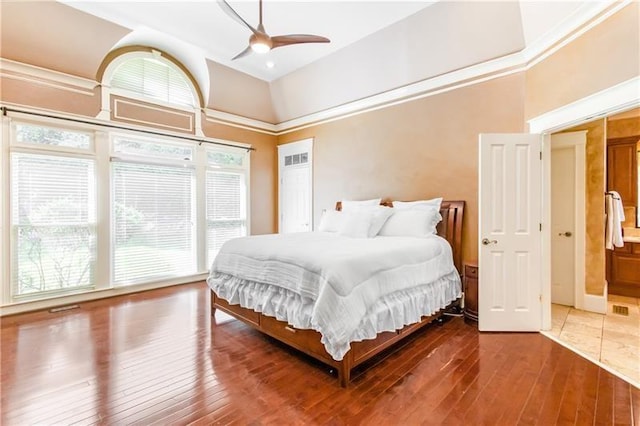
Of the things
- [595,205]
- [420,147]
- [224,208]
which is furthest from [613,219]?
[224,208]

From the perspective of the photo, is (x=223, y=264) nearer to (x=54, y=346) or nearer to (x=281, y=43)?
(x=54, y=346)

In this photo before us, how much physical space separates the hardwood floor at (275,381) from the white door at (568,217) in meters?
1.50

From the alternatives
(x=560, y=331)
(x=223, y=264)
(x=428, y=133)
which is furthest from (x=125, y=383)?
(x=428, y=133)

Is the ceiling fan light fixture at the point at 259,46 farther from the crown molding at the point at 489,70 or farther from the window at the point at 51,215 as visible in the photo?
the window at the point at 51,215

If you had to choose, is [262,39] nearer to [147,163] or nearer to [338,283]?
[338,283]

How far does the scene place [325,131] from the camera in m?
5.84

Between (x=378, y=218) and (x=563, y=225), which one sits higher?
(x=378, y=218)

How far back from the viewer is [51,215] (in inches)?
157

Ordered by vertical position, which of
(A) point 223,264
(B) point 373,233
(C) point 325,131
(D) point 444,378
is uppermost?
(C) point 325,131

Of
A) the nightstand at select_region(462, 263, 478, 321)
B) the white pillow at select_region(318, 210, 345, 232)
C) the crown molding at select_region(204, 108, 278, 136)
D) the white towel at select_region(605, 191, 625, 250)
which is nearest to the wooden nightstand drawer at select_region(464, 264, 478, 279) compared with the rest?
the nightstand at select_region(462, 263, 478, 321)

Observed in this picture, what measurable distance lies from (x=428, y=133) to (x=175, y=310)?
14.1 ft

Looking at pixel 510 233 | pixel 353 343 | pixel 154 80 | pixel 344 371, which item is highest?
pixel 154 80

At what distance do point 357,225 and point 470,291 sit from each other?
1.58 meters

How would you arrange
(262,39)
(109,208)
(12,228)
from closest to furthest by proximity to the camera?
(262,39) → (12,228) → (109,208)
